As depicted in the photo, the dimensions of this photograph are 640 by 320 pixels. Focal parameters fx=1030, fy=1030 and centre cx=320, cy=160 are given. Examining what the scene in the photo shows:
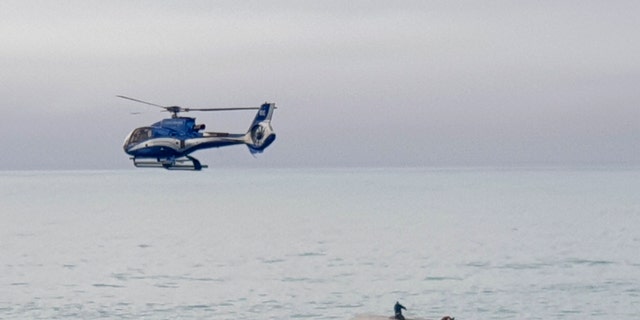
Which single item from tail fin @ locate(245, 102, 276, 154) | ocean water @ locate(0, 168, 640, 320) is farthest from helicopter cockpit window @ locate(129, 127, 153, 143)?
ocean water @ locate(0, 168, 640, 320)

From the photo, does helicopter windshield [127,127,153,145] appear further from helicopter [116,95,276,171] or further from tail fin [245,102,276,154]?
tail fin [245,102,276,154]

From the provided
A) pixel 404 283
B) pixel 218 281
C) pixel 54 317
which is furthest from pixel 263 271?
pixel 54 317

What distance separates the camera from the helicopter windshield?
56.5m

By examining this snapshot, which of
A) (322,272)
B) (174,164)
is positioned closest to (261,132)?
(174,164)

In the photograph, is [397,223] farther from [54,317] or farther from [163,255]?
[54,317]

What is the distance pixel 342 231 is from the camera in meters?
172

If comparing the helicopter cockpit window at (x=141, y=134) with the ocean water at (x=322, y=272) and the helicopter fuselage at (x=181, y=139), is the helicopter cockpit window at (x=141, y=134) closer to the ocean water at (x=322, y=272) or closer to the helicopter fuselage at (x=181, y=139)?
the helicopter fuselage at (x=181, y=139)

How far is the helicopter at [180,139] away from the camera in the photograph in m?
51.9

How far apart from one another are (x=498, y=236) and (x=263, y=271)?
5963cm

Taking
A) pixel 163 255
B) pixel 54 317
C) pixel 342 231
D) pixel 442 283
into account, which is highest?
pixel 342 231

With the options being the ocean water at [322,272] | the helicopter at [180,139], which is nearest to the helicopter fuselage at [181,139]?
the helicopter at [180,139]

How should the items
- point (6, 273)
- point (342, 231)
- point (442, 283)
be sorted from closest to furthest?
point (442, 283), point (6, 273), point (342, 231)

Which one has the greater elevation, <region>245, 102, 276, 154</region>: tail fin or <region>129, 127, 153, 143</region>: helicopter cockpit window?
<region>129, 127, 153, 143</region>: helicopter cockpit window

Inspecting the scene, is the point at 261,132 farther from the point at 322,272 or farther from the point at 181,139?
the point at 322,272
